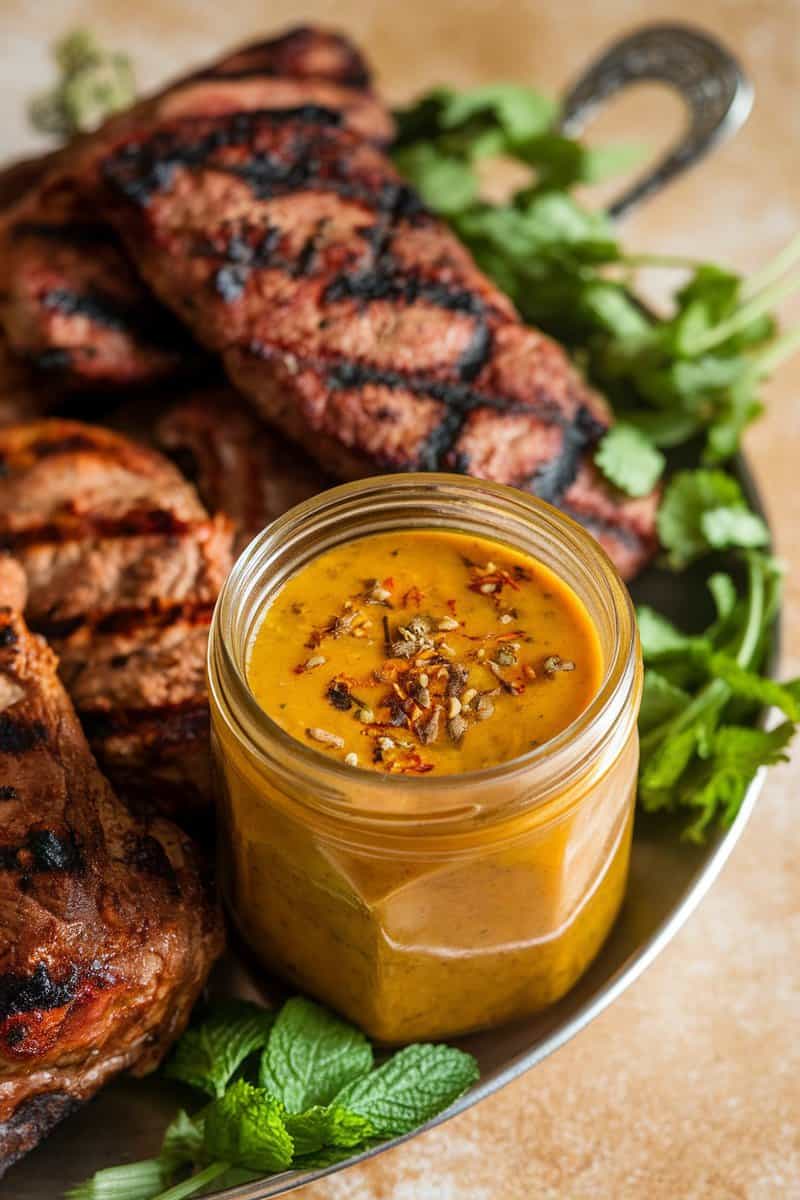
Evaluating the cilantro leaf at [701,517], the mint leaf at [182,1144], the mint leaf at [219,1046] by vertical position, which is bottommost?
the mint leaf at [182,1144]

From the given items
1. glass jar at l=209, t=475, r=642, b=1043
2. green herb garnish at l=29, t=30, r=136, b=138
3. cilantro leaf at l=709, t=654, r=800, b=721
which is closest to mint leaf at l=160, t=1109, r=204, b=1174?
glass jar at l=209, t=475, r=642, b=1043

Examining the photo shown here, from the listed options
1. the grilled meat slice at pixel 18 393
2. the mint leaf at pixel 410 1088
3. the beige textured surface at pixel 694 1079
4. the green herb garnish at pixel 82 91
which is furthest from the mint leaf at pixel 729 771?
the green herb garnish at pixel 82 91

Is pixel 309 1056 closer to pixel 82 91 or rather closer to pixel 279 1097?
pixel 279 1097

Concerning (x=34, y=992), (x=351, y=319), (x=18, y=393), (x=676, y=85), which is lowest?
(x=34, y=992)

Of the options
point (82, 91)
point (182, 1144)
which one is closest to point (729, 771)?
point (182, 1144)

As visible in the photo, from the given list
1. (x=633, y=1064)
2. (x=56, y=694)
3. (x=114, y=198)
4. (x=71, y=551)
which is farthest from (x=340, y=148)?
(x=633, y=1064)

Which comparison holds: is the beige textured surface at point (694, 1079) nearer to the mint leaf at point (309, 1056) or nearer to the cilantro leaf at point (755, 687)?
the mint leaf at point (309, 1056)
